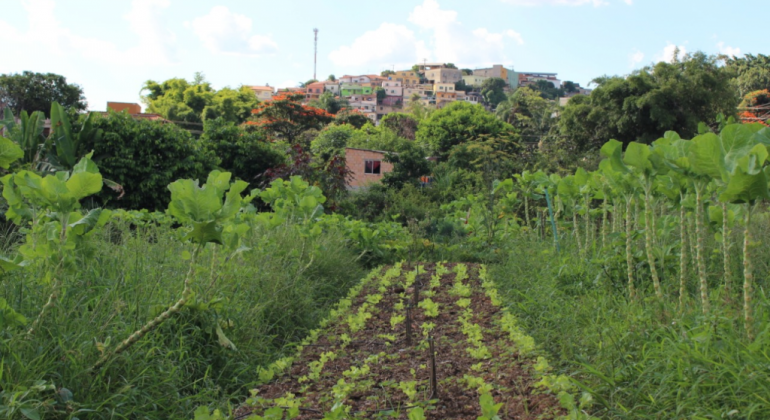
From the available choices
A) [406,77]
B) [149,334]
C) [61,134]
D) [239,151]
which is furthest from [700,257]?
[406,77]

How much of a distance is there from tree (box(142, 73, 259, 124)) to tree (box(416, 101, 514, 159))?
47.6ft

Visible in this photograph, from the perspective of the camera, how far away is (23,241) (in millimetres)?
5148

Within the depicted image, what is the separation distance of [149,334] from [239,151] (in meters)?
11.3

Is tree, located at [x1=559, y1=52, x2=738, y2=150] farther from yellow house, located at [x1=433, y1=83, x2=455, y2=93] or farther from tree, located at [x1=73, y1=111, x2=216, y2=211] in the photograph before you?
yellow house, located at [x1=433, y1=83, x2=455, y2=93]

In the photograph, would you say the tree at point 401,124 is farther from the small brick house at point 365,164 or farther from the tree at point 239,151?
the tree at point 239,151

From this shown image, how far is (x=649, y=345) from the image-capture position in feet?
10.1

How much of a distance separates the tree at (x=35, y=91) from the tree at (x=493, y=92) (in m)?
87.1

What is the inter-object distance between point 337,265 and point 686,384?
4.24 metres

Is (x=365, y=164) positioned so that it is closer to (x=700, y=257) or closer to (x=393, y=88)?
(x=700, y=257)

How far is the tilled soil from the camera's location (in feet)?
9.93

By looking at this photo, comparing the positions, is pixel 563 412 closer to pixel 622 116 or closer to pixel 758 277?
pixel 758 277

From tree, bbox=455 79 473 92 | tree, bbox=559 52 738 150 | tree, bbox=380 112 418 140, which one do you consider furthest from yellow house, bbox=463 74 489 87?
tree, bbox=559 52 738 150

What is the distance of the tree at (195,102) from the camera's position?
42938 mm

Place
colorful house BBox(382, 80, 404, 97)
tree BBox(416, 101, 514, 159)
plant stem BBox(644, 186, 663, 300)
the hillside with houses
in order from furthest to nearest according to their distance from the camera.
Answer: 1. colorful house BBox(382, 80, 404, 97)
2. the hillside with houses
3. tree BBox(416, 101, 514, 159)
4. plant stem BBox(644, 186, 663, 300)
